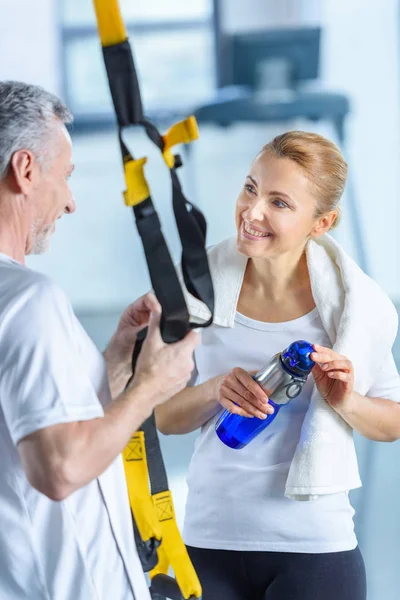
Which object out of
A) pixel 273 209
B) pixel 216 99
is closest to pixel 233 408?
pixel 273 209

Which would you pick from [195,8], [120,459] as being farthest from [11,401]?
[195,8]

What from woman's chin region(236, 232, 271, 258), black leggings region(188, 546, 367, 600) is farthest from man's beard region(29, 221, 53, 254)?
black leggings region(188, 546, 367, 600)

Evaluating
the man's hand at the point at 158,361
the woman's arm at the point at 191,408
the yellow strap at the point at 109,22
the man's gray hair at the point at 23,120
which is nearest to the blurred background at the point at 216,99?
the woman's arm at the point at 191,408

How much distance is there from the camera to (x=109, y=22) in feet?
2.57

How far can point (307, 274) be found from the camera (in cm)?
151

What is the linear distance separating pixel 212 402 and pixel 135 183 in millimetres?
635

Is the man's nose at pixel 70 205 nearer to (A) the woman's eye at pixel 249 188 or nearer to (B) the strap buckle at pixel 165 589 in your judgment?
(A) the woman's eye at pixel 249 188

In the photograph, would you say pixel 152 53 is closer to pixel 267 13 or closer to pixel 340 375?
pixel 267 13

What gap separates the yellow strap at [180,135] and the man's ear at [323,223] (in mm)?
659

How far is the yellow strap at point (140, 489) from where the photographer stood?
1.18 m

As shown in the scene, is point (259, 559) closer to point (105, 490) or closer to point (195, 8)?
point (105, 490)

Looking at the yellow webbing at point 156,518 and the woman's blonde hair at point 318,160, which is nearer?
the yellow webbing at point 156,518

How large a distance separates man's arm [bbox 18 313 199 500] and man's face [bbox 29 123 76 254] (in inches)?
9.0

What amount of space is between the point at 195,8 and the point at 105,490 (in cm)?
660
